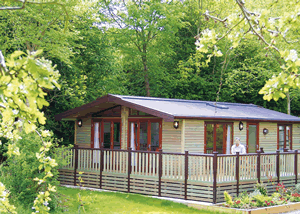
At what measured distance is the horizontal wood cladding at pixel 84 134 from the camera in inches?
647

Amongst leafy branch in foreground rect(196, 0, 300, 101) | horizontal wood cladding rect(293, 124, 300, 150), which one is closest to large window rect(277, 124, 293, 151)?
horizontal wood cladding rect(293, 124, 300, 150)

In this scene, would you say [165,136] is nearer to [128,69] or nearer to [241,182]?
[241,182]

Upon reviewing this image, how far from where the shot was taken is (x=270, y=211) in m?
9.75

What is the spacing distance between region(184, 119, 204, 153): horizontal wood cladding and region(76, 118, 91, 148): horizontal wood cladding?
16.2 feet

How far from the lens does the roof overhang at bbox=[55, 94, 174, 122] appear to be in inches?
494

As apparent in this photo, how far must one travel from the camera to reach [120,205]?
10.3 meters

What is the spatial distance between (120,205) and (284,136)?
10944 millimetres

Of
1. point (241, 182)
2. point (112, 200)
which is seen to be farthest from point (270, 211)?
point (112, 200)

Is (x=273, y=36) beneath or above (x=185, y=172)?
above

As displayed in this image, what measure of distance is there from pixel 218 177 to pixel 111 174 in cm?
395

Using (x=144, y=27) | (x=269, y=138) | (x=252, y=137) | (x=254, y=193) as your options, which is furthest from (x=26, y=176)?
(x=144, y=27)

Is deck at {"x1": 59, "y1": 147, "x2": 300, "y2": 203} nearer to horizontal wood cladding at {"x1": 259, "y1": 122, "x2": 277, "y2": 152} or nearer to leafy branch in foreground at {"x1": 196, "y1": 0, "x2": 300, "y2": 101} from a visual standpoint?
horizontal wood cladding at {"x1": 259, "y1": 122, "x2": 277, "y2": 152}

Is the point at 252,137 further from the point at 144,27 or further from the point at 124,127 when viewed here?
the point at 144,27

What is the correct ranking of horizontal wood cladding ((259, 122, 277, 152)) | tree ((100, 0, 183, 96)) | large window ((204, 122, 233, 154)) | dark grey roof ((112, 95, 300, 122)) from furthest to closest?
tree ((100, 0, 183, 96)) → horizontal wood cladding ((259, 122, 277, 152)) → large window ((204, 122, 233, 154)) → dark grey roof ((112, 95, 300, 122))
